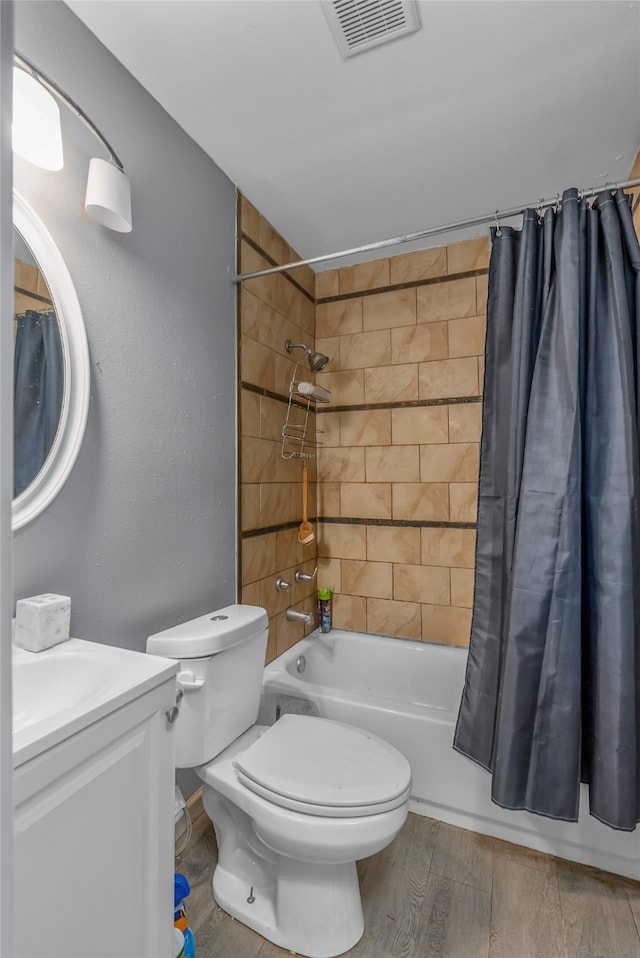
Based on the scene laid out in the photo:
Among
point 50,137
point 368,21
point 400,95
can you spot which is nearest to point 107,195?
point 50,137

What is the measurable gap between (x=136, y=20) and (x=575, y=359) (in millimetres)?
1461

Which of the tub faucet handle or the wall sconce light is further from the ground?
the wall sconce light

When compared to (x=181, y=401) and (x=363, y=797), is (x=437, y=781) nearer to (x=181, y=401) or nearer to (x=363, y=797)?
(x=363, y=797)

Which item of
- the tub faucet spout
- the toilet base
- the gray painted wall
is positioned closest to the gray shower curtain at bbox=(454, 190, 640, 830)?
the toilet base

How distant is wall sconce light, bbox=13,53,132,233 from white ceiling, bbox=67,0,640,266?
237 mm

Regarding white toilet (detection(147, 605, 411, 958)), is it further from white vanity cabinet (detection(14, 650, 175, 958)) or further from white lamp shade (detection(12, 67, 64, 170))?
white lamp shade (detection(12, 67, 64, 170))

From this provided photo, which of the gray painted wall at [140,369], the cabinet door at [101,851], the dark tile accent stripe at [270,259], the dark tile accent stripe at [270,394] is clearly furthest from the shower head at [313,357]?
the cabinet door at [101,851]

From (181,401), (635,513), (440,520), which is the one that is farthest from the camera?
(440,520)

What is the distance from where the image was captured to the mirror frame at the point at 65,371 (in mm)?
1063

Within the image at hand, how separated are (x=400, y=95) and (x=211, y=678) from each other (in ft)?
6.01

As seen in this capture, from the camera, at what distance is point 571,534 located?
4.15ft

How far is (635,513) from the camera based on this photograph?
1234 mm

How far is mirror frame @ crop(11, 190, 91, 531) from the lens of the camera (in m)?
1.06

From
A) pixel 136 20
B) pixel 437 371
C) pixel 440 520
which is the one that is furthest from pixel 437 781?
pixel 136 20
